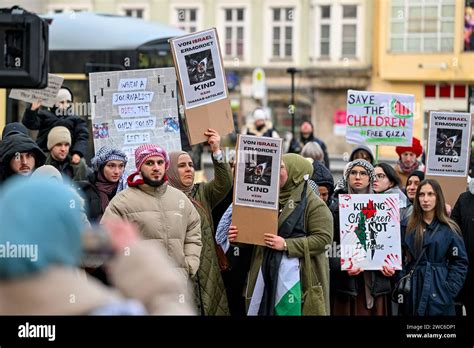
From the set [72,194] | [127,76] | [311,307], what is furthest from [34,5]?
[72,194]

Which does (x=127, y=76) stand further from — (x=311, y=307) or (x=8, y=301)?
(x=8, y=301)

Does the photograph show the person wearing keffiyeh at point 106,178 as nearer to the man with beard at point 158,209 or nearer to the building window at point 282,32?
the man with beard at point 158,209

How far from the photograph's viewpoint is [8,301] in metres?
2.16

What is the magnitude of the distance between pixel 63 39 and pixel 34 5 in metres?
15.3

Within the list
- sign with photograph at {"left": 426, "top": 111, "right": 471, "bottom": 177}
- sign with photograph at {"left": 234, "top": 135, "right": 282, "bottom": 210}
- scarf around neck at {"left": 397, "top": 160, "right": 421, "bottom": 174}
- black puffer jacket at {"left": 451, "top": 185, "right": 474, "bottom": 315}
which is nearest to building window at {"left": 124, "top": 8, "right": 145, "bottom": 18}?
scarf around neck at {"left": 397, "top": 160, "right": 421, "bottom": 174}

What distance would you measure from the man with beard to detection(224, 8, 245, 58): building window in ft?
104

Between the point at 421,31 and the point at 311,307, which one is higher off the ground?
the point at 421,31

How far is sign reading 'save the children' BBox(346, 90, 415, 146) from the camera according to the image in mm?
9102

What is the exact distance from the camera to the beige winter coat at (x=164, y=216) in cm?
609

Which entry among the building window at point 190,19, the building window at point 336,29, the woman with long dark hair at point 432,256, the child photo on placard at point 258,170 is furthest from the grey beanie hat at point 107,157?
the building window at point 190,19

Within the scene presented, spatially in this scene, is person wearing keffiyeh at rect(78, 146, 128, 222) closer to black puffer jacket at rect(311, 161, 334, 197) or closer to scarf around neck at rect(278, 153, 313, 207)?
scarf around neck at rect(278, 153, 313, 207)

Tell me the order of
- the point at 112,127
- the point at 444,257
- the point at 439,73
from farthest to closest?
the point at 439,73, the point at 112,127, the point at 444,257

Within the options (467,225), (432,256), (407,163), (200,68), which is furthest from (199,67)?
(407,163)

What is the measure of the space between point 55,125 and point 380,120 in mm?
2705
